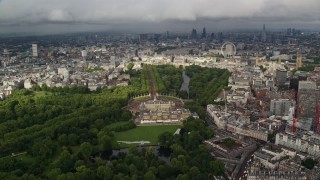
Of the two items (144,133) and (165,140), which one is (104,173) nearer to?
(165,140)

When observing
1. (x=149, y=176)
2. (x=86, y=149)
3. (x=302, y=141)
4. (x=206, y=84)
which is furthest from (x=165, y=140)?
(x=206, y=84)

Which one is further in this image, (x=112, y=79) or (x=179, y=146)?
(x=112, y=79)

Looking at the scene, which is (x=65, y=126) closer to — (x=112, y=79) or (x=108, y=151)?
(x=108, y=151)

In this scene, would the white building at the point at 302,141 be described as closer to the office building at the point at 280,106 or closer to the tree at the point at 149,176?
the office building at the point at 280,106

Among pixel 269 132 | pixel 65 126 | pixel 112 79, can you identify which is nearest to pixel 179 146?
pixel 269 132

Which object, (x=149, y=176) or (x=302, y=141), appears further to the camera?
(x=302, y=141)

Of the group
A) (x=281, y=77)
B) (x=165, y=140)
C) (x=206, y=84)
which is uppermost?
(x=281, y=77)

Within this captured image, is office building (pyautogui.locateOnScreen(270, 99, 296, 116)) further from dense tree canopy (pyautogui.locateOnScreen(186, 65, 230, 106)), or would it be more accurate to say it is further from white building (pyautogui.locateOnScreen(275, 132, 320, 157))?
white building (pyautogui.locateOnScreen(275, 132, 320, 157))

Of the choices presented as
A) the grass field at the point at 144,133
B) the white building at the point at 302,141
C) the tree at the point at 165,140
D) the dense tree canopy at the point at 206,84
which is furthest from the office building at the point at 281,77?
the tree at the point at 165,140
